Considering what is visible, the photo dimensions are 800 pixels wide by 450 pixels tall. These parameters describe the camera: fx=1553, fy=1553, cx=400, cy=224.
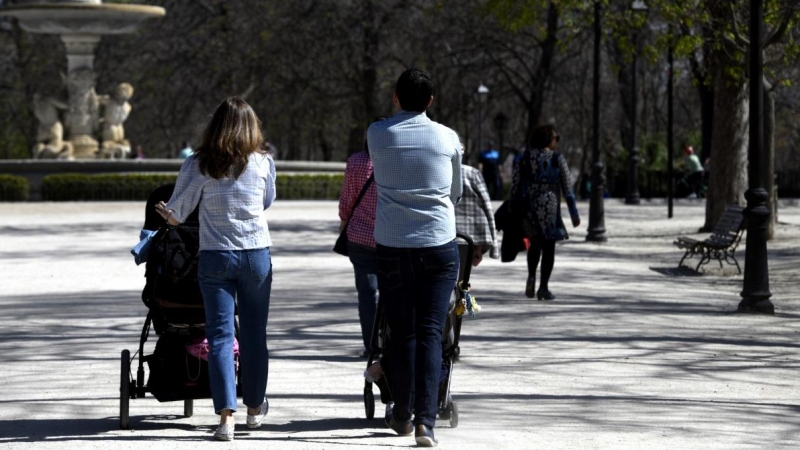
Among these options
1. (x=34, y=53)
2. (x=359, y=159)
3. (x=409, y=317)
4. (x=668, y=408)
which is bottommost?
(x=668, y=408)

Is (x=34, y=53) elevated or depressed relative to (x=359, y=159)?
elevated

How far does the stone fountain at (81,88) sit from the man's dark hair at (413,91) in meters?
31.3

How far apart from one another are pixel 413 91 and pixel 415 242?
711 millimetres

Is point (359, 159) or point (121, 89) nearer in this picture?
point (359, 159)

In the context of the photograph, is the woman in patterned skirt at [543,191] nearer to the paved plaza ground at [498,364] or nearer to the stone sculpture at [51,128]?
the paved plaza ground at [498,364]

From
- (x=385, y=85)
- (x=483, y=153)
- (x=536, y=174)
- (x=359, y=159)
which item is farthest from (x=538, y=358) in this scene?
(x=385, y=85)

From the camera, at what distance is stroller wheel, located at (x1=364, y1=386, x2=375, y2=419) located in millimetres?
7662

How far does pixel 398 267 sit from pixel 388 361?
59cm

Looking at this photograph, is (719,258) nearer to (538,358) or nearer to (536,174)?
(536,174)

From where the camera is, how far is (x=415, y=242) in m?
6.96

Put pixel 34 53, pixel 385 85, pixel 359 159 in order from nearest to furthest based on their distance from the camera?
1. pixel 359 159
2. pixel 385 85
3. pixel 34 53

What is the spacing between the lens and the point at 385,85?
4975 cm

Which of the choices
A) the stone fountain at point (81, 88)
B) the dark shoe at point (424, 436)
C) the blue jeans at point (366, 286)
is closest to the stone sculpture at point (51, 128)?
the stone fountain at point (81, 88)

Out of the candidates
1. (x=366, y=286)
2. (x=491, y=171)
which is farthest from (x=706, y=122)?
(x=366, y=286)
